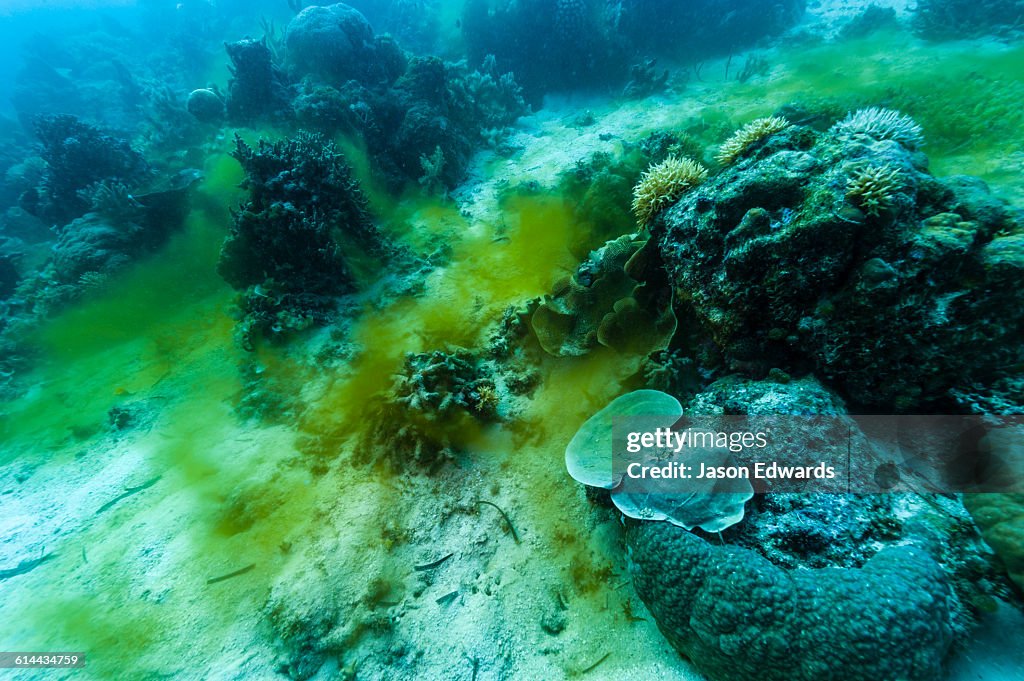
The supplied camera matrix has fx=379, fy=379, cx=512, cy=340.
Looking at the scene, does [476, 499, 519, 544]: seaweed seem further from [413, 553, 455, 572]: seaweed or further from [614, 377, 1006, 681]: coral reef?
[614, 377, 1006, 681]: coral reef

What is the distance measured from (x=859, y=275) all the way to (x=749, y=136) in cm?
210

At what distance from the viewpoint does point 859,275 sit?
2943mm

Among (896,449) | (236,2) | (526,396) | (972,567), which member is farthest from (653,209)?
(236,2)

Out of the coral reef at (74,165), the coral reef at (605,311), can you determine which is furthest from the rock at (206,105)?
the coral reef at (605,311)

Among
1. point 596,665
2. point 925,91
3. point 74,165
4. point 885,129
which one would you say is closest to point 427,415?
point 596,665

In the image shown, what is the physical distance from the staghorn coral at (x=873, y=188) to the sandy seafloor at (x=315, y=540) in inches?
97.3

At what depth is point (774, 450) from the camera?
3.12 m

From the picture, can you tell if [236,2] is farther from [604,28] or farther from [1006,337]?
[1006,337]

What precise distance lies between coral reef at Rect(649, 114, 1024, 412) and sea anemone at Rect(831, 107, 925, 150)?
2.9 inches

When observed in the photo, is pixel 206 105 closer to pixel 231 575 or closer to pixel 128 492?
pixel 128 492

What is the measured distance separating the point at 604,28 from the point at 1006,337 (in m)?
14.4

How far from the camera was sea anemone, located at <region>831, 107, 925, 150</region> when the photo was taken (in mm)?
3379

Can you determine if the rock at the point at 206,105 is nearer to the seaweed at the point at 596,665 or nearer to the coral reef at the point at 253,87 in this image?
the coral reef at the point at 253,87

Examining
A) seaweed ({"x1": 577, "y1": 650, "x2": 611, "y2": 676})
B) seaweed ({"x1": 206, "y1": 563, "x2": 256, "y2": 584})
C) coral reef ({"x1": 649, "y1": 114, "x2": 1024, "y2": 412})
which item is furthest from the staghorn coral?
seaweed ({"x1": 206, "y1": 563, "x2": 256, "y2": 584})
